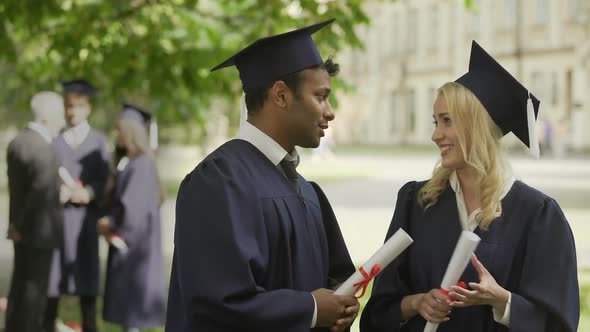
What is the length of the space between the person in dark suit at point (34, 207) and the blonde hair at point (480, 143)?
3.77m

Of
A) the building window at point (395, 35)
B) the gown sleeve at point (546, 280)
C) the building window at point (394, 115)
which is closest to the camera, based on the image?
the gown sleeve at point (546, 280)

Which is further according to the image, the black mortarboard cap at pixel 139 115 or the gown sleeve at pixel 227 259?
the black mortarboard cap at pixel 139 115

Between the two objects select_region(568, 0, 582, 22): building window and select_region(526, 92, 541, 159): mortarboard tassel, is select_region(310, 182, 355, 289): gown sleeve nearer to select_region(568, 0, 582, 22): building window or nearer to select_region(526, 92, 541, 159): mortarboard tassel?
select_region(526, 92, 541, 159): mortarboard tassel

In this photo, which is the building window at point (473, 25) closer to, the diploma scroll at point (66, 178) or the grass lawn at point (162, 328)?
the grass lawn at point (162, 328)

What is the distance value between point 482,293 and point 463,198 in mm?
442

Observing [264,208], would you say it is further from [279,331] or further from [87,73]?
[87,73]

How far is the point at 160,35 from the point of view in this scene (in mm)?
9070

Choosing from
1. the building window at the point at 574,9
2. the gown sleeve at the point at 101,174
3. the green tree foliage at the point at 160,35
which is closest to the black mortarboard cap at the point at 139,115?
the gown sleeve at the point at 101,174

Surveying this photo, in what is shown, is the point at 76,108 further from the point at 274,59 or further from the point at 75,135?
the point at 274,59

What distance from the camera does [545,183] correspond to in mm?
20484

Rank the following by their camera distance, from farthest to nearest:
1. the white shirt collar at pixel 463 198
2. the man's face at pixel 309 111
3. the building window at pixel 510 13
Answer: the building window at pixel 510 13, the white shirt collar at pixel 463 198, the man's face at pixel 309 111

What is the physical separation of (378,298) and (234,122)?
30130mm

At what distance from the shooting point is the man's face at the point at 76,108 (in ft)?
23.4

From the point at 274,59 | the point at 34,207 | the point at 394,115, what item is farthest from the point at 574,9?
the point at 274,59
